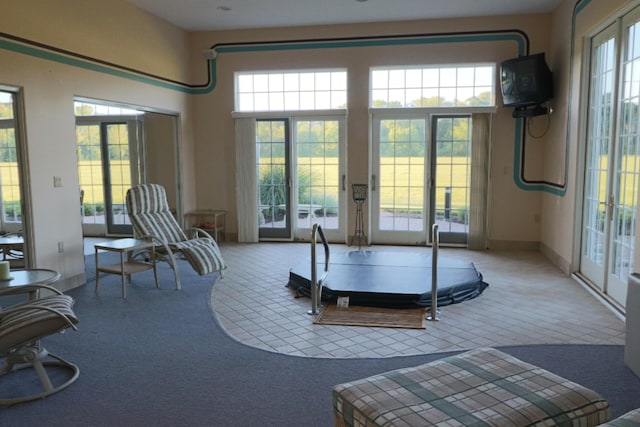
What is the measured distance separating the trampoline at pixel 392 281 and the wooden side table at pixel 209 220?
2.50m

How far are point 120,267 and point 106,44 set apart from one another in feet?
8.42

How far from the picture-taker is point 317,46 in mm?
7359

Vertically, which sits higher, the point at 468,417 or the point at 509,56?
the point at 509,56

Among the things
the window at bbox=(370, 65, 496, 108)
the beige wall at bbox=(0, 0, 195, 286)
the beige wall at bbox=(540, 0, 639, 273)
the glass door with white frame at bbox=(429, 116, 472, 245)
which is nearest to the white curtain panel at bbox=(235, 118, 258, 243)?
the beige wall at bbox=(0, 0, 195, 286)

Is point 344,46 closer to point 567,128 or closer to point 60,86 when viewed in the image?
point 567,128

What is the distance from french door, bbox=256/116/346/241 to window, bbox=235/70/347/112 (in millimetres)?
240

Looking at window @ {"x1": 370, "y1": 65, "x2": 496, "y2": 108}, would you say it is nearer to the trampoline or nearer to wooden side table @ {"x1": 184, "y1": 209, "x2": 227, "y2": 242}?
the trampoline

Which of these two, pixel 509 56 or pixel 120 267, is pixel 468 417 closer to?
pixel 120 267

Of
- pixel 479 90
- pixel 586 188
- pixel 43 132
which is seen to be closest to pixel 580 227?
pixel 586 188

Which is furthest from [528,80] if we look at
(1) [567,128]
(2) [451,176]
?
(2) [451,176]

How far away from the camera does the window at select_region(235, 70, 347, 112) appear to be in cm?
750

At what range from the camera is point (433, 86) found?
7.20 m

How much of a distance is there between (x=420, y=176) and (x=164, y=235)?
3.67 m

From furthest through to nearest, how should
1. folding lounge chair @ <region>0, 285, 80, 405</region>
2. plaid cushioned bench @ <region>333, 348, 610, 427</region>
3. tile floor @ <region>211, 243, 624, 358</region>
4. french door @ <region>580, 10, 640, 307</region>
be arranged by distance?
1. french door @ <region>580, 10, 640, 307</region>
2. tile floor @ <region>211, 243, 624, 358</region>
3. folding lounge chair @ <region>0, 285, 80, 405</region>
4. plaid cushioned bench @ <region>333, 348, 610, 427</region>
